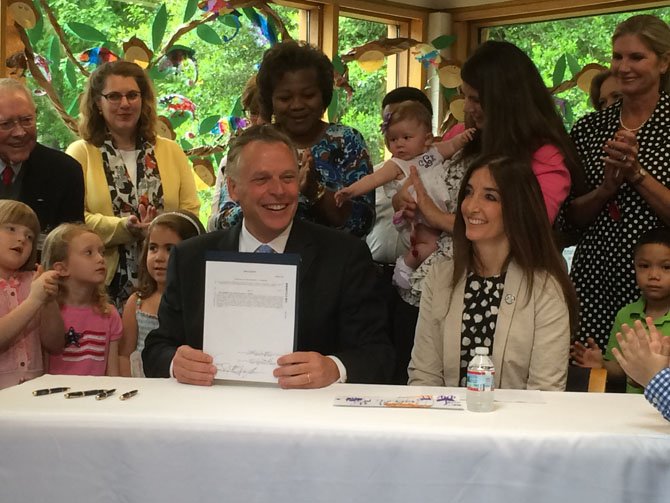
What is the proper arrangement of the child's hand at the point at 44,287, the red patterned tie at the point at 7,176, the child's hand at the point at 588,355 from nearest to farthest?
the child's hand at the point at 44,287
the child's hand at the point at 588,355
the red patterned tie at the point at 7,176

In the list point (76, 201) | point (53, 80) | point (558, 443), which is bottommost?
point (558, 443)

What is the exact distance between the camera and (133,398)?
230 cm

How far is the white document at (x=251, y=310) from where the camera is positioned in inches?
92.2

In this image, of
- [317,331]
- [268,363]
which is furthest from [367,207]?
[268,363]

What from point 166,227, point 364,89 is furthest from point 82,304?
point 364,89

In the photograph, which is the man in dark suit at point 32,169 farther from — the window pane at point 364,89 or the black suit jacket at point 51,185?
the window pane at point 364,89

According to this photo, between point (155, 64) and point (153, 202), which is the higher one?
point (155, 64)

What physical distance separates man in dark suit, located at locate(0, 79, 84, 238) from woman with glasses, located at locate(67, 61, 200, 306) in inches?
6.3

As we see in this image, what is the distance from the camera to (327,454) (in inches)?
80.0

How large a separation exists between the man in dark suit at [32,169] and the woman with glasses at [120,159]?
0.52 feet

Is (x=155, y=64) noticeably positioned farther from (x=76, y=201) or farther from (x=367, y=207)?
(x=367, y=207)

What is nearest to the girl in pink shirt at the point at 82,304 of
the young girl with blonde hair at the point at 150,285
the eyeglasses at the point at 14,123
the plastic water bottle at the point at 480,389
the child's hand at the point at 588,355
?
the young girl with blonde hair at the point at 150,285

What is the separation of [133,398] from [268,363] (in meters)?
0.34

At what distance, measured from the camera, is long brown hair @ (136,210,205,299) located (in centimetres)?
371
